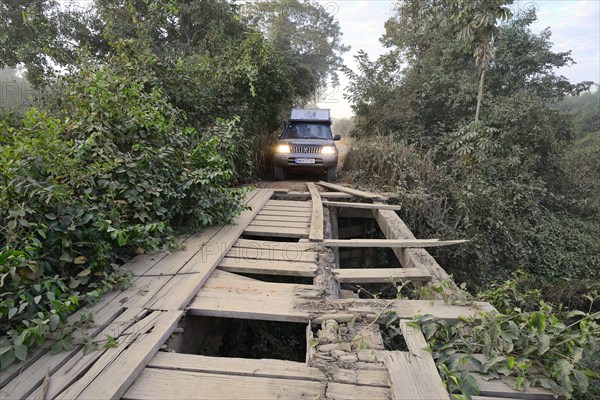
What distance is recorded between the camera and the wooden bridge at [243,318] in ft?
5.21

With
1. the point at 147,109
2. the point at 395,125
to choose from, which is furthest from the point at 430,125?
the point at 147,109

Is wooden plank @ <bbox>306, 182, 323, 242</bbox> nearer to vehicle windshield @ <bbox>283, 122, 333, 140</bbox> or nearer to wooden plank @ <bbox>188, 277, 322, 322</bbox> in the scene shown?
wooden plank @ <bbox>188, 277, 322, 322</bbox>

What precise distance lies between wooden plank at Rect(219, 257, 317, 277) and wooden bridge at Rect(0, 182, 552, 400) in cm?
1

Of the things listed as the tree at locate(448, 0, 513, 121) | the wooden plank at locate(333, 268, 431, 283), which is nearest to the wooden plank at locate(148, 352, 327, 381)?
the wooden plank at locate(333, 268, 431, 283)

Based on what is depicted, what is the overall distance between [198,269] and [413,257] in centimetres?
215

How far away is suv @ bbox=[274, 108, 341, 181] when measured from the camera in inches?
307

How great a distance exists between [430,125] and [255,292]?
10350 millimetres

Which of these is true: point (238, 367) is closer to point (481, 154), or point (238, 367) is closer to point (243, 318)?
point (243, 318)

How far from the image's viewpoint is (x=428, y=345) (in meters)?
1.87

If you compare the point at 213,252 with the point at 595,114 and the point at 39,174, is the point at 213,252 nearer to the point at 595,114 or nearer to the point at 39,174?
the point at 39,174

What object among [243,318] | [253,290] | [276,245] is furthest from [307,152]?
[243,318]

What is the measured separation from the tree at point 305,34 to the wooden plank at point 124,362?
48.5 feet

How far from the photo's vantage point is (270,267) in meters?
2.99

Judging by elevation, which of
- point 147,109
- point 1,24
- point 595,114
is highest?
point 1,24
